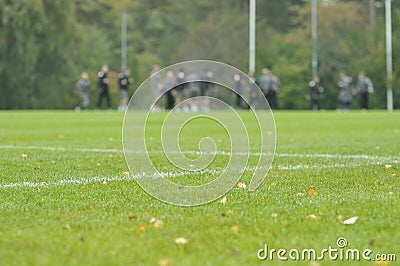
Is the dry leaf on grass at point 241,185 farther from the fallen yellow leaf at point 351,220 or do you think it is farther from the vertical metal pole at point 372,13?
the vertical metal pole at point 372,13

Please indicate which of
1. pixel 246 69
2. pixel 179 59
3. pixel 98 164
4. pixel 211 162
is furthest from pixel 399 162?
pixel 179 59

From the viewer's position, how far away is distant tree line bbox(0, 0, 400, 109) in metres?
49.5

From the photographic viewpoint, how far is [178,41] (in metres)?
64.8

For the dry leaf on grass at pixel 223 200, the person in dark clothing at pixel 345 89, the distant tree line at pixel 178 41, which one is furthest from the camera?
the distant tree line at pixel 178 41

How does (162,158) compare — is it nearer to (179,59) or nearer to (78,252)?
(78,252)

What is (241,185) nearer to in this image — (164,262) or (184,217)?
(184,217)

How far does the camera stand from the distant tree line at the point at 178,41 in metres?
49.5

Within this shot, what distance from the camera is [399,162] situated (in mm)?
8039

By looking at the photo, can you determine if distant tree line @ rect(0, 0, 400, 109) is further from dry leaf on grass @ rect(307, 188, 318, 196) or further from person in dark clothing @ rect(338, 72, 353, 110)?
dry leaf on grass @ rect(307, 188, 318, 196)

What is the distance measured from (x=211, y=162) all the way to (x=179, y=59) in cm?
5251

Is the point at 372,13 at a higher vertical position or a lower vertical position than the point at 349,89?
higher

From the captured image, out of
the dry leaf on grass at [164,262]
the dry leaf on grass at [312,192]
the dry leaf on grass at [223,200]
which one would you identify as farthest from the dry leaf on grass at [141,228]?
the dry leaf on grass at [312,192]

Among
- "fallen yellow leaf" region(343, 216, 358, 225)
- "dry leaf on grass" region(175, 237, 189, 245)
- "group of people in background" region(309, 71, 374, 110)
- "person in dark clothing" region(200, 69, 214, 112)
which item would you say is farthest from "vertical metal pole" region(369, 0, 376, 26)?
"dry leaf on grass" region(175, 237, 189, 245)

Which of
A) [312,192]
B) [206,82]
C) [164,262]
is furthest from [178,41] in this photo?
[164,262]
